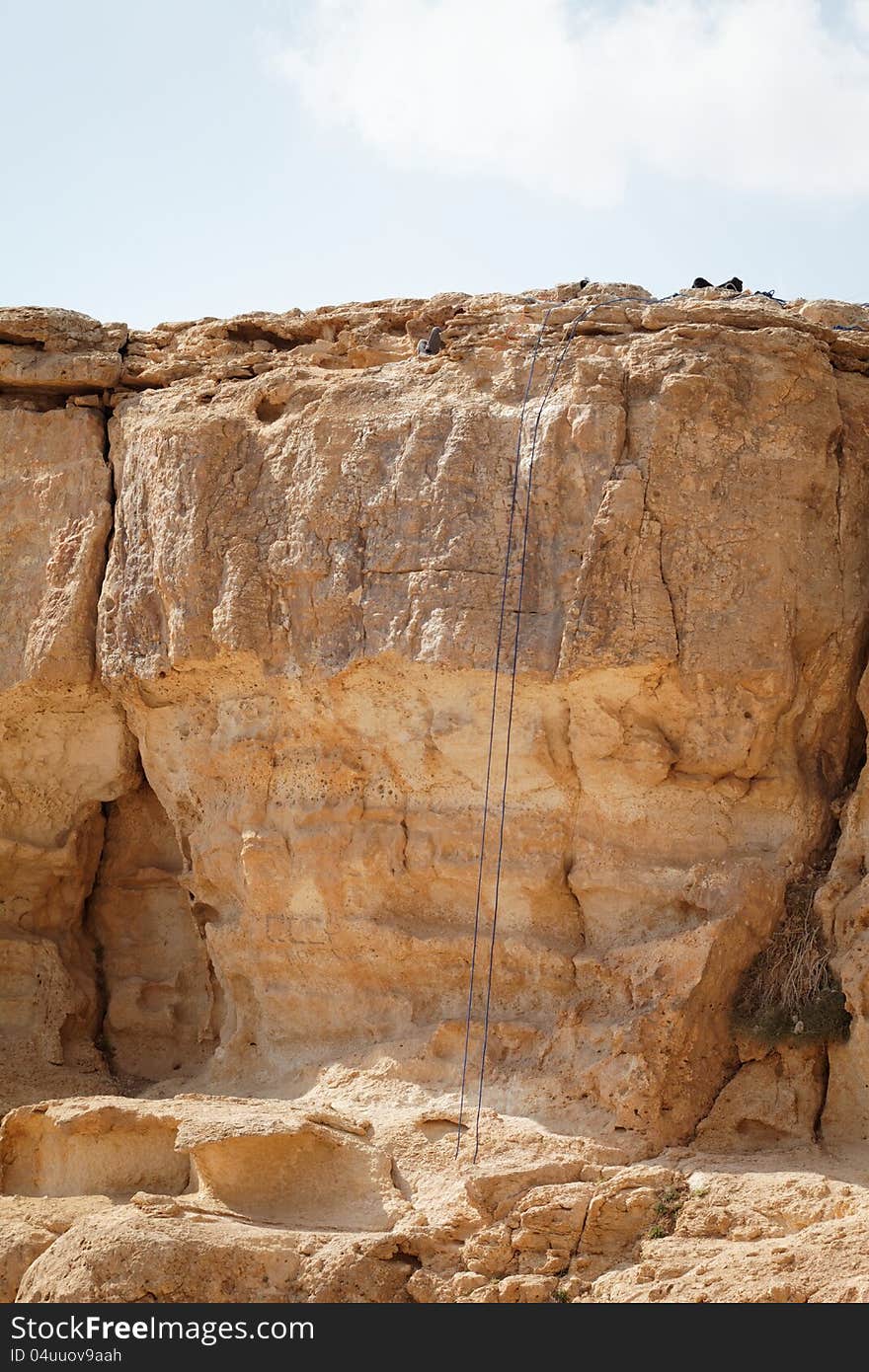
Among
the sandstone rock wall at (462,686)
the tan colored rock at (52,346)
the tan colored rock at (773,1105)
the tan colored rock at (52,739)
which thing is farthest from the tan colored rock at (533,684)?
the tan colored rock at (52,346)

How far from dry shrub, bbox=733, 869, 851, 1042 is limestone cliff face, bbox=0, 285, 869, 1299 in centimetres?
9

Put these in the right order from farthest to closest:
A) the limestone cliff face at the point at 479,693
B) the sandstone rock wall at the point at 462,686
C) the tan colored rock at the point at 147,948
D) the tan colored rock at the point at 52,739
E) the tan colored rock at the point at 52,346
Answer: the tan colored rock at the point at 52,346 < the tan colored rock at the point at 147,948 < the tan colored rock at the point at 52,739 < the sandstone rock wall at the point at 462,686 < the limestone cliff face at the point at 479,693

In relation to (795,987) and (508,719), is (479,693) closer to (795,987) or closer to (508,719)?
(508,719)

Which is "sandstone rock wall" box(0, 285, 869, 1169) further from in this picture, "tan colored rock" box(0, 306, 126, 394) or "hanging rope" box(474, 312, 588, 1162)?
"tan colored rock" box(0, 306, 126, 394)

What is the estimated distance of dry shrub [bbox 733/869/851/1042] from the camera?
9367mm

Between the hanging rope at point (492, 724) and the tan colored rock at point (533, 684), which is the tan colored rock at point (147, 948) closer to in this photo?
the tan colored rock at point (533, 684)

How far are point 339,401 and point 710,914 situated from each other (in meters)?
3.72

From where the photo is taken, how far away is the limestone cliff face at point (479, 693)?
975 centimetres

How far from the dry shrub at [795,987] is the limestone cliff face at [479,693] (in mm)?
90

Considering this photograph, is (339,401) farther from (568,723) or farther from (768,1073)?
(768,1073)

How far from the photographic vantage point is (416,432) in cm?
1054

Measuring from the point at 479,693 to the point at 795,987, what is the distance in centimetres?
233

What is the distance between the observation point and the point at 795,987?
954 cm
